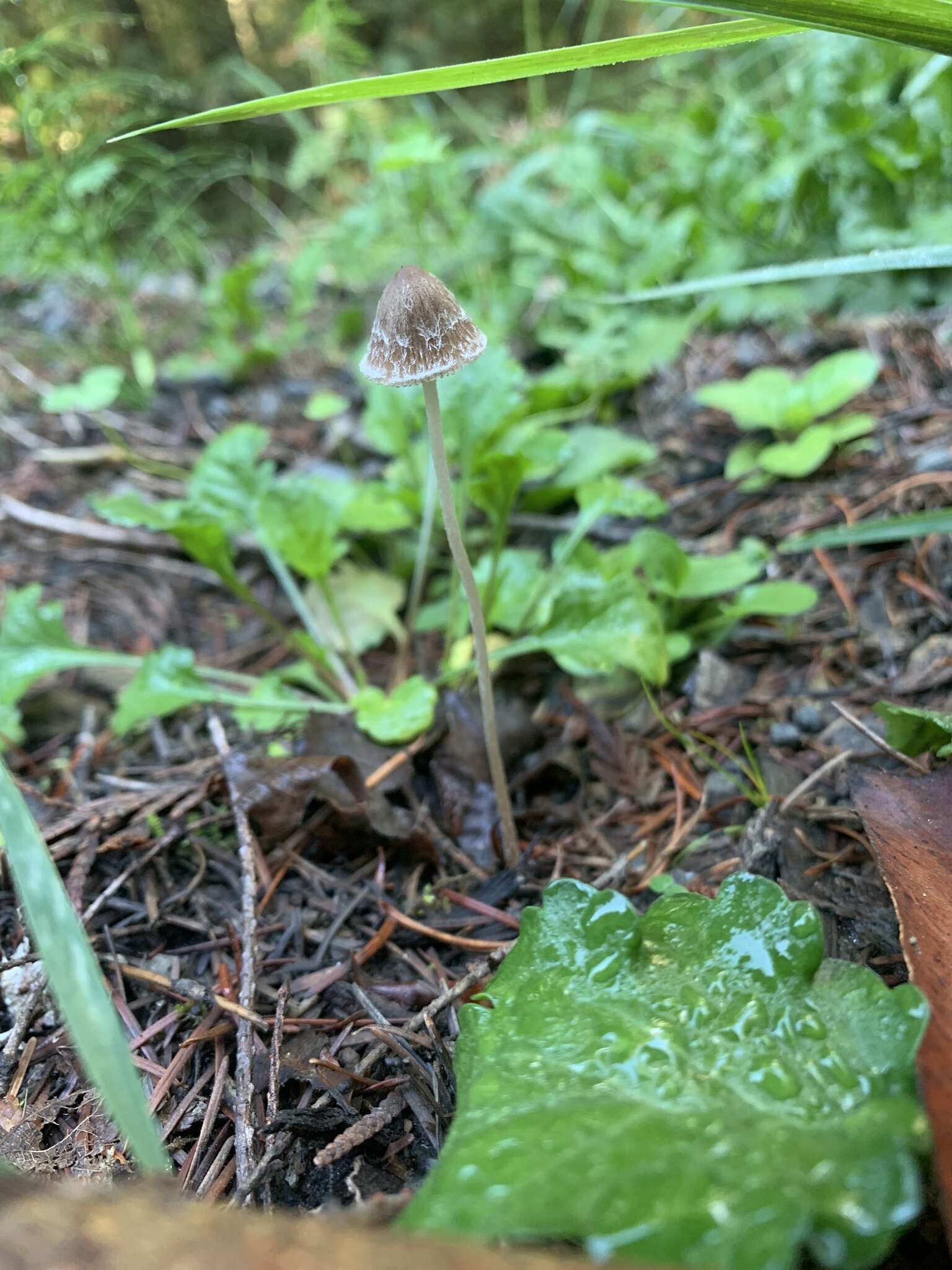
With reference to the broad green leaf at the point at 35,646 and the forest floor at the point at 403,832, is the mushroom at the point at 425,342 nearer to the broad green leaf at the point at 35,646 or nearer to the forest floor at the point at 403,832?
the forest floor at the point at 403,832

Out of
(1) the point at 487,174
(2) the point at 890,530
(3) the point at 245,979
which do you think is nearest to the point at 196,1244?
(3) the point at 245,979

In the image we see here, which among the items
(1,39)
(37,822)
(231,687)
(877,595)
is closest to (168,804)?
(37,822)

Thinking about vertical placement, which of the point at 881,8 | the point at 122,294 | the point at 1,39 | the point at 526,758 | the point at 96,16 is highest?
the point at 1,39

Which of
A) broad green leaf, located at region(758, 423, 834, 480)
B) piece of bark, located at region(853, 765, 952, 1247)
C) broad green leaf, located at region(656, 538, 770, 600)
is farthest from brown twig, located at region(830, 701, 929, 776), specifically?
broad green leaf, located at region(758, 423, 834, 480)

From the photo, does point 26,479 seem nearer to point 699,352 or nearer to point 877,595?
point 699,352

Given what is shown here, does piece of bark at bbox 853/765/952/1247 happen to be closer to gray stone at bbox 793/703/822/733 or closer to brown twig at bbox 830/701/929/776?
brown twig at bbox 830/701/929/776

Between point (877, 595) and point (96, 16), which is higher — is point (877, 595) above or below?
below
